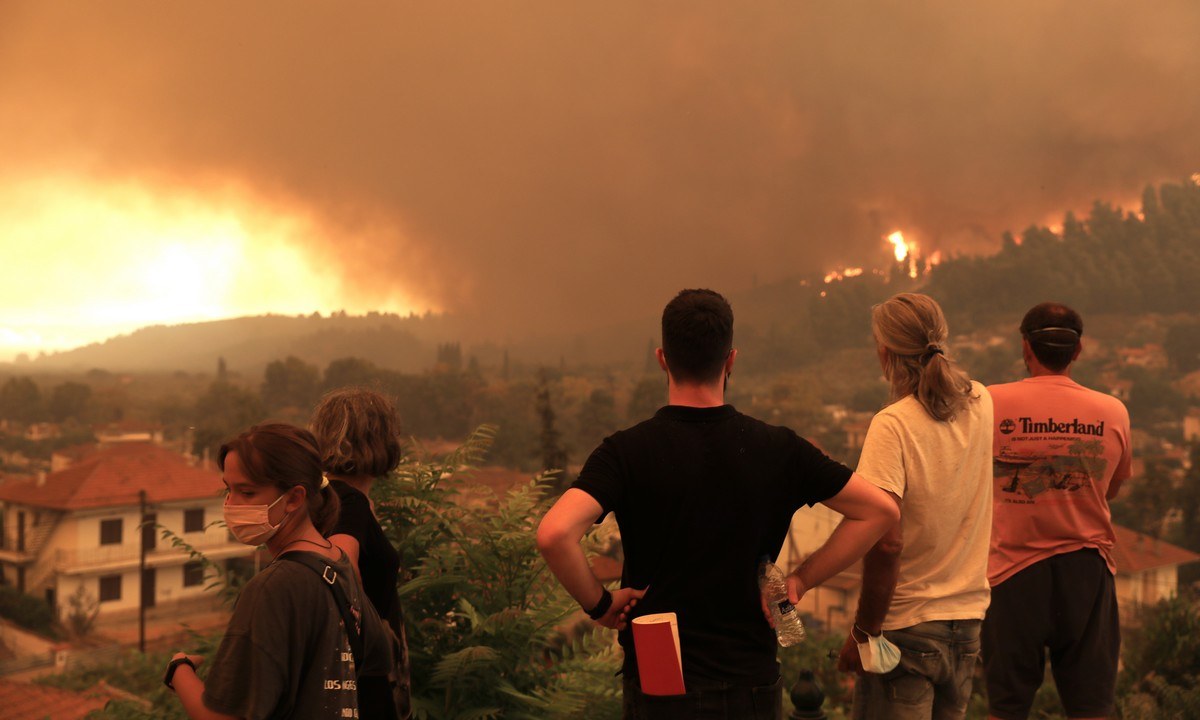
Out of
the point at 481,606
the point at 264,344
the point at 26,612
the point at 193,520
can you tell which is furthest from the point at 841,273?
the point at 481,606

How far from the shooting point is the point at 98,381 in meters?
26.5

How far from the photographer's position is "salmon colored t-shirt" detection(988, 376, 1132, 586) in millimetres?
2461

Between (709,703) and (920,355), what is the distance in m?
0.97

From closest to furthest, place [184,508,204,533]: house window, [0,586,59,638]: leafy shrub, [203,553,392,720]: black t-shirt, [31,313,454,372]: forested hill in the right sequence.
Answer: [203,553,392,720]: black t-shirt
[184,508,204,533]: house window
[0,586,59,638]: leafy shrub
[31,313,454,372]: forested hill

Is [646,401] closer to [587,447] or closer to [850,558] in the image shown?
[587,447]

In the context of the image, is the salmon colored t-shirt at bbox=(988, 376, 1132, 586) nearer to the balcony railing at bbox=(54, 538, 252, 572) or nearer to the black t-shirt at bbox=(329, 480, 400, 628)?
the black t-shirt at bbox=(329, 480, 400, 628)

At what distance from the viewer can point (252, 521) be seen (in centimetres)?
152

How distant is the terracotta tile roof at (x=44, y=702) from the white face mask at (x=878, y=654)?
12.4 metres

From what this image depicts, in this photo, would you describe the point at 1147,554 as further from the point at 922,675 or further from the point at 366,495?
the point at 366,495

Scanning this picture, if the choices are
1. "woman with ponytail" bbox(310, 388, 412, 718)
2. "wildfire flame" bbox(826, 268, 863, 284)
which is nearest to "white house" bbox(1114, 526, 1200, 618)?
"wildfire flame" bbox(826, 268, 863, 284)

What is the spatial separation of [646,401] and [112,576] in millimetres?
14557

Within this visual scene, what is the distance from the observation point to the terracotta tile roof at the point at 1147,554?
74.4 ft

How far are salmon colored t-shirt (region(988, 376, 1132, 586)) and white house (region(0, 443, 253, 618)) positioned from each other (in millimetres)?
20714

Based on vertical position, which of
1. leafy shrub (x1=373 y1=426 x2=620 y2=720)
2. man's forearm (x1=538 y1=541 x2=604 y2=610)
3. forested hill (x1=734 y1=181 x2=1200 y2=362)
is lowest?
leafy shrub (x1=373 y1=426 x2=620 y2=720)
